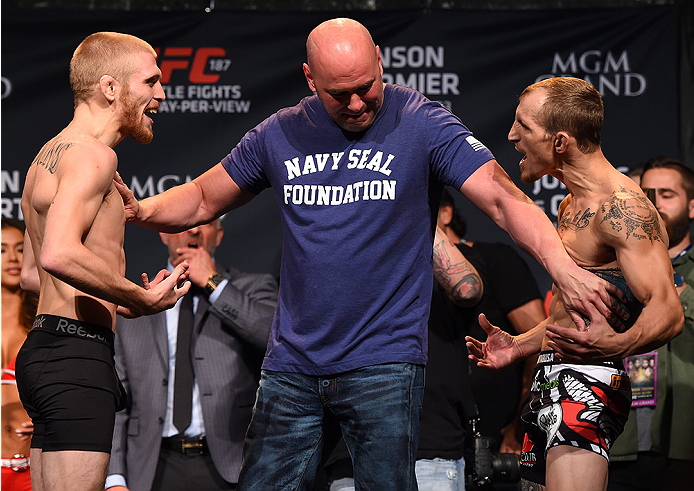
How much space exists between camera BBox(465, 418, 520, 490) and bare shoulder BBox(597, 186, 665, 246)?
1.38 metres

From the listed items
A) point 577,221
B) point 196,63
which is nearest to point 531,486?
point 577,221

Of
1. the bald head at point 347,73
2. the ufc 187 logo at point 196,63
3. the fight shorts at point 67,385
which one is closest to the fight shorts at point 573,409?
the bald head at point 347,73

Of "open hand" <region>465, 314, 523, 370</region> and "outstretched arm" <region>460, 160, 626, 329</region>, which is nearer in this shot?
"outstretched arm" <region>460, 160, 626, 329</region>

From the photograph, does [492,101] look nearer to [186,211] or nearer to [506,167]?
[506,167]

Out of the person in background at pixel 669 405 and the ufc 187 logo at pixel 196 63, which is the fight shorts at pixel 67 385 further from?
the person in background at pixel 669 405

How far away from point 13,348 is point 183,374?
1.09 meters

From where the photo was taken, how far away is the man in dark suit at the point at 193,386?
12.4 feet

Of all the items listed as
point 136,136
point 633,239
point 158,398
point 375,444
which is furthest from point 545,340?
point 158,398

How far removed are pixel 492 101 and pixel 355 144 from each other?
7.44ft

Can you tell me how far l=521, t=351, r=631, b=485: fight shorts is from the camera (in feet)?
8.55

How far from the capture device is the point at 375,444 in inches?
95.7

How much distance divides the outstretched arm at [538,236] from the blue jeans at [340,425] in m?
0.52

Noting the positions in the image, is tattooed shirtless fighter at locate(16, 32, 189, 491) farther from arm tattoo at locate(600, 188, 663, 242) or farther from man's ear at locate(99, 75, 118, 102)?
arm tattoo at locate(600, 188, 663, 242)

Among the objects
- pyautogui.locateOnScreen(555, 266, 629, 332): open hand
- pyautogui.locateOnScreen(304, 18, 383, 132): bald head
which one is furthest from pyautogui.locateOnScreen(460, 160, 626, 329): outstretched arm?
pyautogui.locateOnScreen(304, 18, 383, 132): bald head
